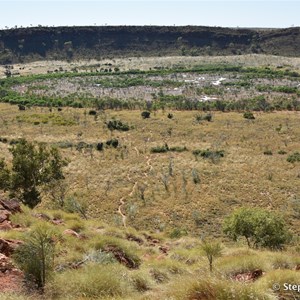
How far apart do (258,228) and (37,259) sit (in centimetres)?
1474

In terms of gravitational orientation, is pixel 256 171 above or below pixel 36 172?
below

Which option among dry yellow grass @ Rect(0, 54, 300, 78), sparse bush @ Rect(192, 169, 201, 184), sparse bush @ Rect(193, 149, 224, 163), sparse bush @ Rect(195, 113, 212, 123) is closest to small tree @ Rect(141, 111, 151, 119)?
sparse bush @ Rect(195, 113, 212, 123)

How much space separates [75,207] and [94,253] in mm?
16975

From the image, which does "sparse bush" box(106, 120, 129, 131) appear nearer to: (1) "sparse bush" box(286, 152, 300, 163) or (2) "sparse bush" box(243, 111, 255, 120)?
(2) "sparse bush" box(243, 111, 255, 120)

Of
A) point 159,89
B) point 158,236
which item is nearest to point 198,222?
point 158,236

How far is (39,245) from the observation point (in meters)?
10.3

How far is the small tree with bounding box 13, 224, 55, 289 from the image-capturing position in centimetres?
998

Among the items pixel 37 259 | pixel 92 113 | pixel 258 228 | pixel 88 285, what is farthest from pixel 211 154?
pixel 88 285

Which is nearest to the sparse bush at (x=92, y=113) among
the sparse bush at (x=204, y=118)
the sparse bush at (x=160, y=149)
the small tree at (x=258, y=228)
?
the sparse bush at (x=204, y=118)

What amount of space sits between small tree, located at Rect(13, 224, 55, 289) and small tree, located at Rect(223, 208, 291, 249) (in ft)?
44.4

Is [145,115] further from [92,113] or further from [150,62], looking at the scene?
[150,62]

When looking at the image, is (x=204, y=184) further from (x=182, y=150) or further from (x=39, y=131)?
(x=39, y=131)

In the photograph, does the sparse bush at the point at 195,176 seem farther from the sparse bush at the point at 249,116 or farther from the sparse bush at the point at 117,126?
the sparse bush at the point at 249,116

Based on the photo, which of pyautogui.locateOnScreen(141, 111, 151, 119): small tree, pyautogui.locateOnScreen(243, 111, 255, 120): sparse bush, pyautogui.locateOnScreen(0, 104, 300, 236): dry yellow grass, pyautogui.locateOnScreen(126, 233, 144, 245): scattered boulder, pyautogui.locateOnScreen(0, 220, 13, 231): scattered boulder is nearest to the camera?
pyautogui.locateOnScreen(0, 220, 13, 231): scattered boulder
